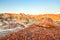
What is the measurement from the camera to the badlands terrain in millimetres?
4930

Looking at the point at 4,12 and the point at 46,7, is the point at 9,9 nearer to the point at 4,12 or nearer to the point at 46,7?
the point at 4,12

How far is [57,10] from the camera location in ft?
17.9

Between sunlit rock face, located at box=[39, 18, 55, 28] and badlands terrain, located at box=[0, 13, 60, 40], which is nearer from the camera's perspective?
badlands terrain, located at box=[0, 13, 60, 40]

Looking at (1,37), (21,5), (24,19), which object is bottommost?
(1,37)

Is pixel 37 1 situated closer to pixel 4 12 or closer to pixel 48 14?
pixel 48 14

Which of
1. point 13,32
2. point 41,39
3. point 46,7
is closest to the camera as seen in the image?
point 41,39

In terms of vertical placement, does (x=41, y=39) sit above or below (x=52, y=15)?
below

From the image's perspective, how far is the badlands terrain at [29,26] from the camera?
4930mm

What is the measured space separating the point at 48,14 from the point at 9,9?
1043 millimetres

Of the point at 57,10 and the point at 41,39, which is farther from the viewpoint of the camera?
the point at 57,10

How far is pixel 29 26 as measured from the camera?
5309 mm

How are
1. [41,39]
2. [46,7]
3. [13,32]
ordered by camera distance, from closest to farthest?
[41,39]
[13,32]
[46,7]

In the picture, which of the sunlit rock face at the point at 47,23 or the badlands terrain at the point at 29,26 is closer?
the badlands terrain at the point at 29,26

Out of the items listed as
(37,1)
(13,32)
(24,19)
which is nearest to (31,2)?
(37,1)
